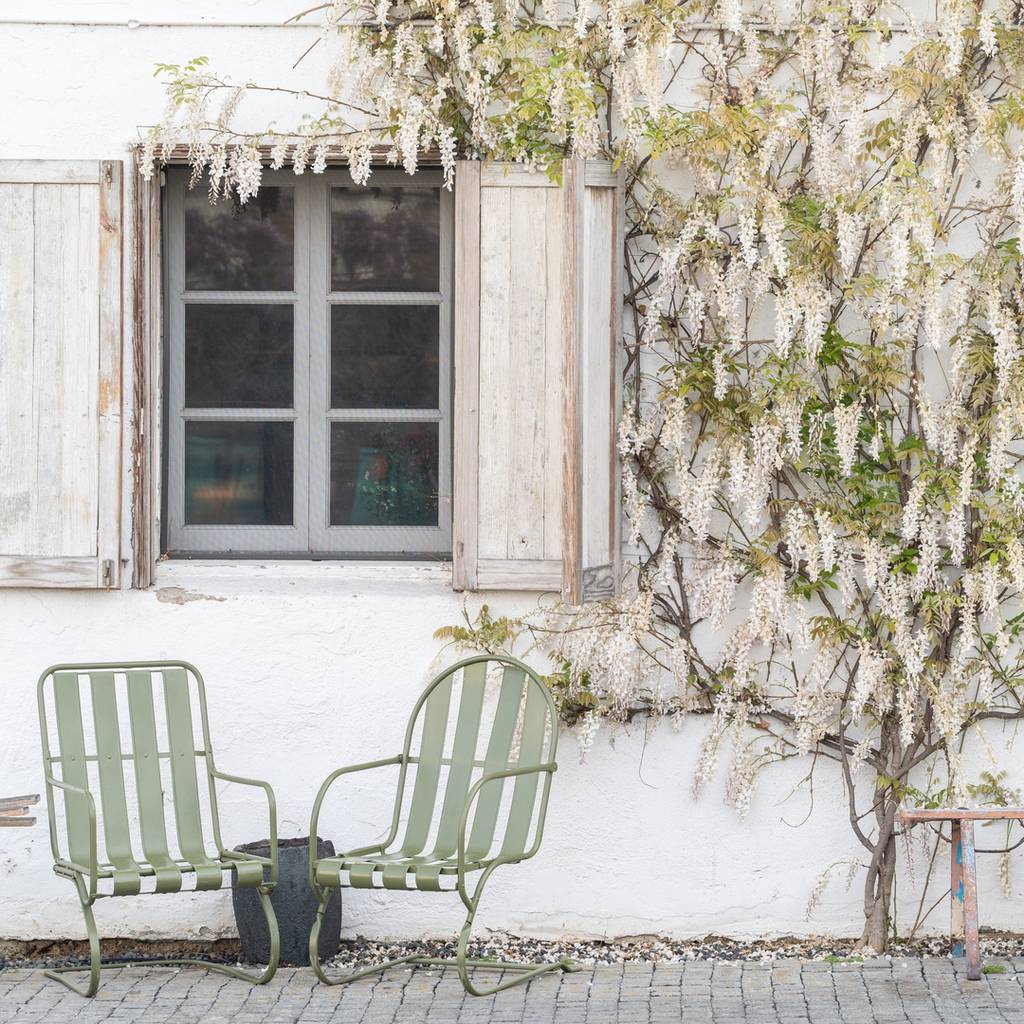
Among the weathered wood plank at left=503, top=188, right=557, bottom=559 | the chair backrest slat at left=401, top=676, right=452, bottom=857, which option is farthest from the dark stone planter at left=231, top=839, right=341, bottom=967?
the weathered wood plank at left=503, top=188, right=557, bottom=559

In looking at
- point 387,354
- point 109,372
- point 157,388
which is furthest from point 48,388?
point 387,354

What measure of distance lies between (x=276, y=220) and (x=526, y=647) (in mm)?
1590

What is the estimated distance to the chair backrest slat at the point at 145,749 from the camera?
14.9 ft

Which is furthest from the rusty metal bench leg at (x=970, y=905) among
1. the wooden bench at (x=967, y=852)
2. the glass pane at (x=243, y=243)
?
the glass pane at (x=243, y=243)

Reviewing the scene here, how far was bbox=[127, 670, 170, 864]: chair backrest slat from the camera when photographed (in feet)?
14.9

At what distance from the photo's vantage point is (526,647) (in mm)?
4805

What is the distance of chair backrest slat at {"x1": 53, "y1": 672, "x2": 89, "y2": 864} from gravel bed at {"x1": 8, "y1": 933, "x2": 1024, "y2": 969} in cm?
53

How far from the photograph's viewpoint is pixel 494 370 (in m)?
4.65

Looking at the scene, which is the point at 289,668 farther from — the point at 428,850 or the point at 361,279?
the point at 361,279

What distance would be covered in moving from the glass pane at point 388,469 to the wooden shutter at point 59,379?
729 mm

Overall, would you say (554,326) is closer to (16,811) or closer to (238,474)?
(238,474)

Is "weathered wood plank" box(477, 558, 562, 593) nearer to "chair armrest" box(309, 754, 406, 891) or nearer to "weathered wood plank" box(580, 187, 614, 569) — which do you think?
"weathered wood plank" box(580, 187, 614, 569)

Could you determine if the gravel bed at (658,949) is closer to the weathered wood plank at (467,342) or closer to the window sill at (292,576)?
the window sill at (292,576)

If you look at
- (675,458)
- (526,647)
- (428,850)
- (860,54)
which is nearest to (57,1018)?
(428,850)
